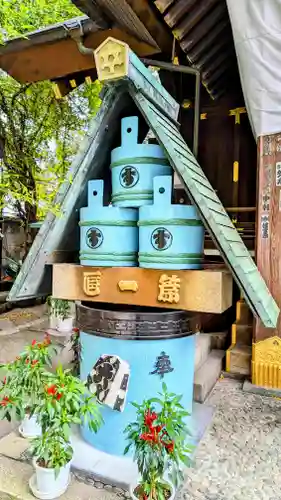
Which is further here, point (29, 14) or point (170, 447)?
point (29, 14)

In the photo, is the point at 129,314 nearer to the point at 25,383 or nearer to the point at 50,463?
the point at 25,383

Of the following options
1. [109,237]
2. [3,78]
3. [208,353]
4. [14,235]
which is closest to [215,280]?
[109,237]

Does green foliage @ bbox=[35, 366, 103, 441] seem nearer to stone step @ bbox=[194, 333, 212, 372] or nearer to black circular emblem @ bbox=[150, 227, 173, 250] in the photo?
black circular emblem @ bbox=[150, 227, 173, 250]

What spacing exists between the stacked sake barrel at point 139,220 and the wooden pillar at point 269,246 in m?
2.12

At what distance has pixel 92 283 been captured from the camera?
280 centimetres

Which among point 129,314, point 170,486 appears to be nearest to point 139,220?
point 129,314

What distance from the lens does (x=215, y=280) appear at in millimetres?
2420

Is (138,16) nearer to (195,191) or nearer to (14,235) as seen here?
(195,191)

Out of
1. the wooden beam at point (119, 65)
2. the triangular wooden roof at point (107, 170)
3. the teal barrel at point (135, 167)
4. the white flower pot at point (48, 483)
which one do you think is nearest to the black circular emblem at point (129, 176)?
the teal barrel at point (135, 167)

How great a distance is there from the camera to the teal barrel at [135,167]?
2734 mm

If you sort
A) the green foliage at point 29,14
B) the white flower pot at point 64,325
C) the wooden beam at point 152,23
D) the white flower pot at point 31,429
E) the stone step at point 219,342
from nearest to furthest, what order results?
the white flower pot at point 31,429 → the wooden beam at point 152,23 → the green foliage at point 29,14 → the stone step at point 219,342 → the white flower pot at point 64,325

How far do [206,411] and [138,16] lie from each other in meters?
5.04

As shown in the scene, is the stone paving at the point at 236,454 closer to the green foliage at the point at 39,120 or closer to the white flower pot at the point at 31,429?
the white flower pot at the point at 31,429

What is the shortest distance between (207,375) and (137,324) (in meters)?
2.04
